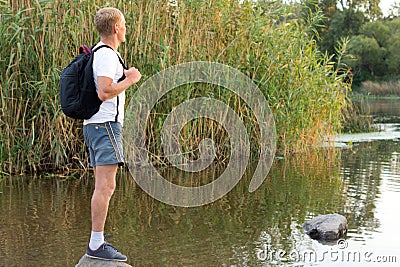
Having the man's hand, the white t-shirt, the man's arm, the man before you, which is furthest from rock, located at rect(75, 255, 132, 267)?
the man's hand

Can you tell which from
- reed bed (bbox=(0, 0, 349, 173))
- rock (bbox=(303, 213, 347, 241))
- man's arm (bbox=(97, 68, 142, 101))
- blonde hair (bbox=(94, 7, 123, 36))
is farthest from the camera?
reed bed (bbox=(0, 0, 349, 173))

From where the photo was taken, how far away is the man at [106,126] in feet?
12.0

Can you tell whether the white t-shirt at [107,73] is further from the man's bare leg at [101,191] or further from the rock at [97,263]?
the rock at [97,263]

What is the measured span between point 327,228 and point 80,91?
220 cm

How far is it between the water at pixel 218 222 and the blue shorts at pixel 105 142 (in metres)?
0.79

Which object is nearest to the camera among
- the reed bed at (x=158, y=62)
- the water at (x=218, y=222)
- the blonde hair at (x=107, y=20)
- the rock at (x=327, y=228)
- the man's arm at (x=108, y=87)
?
the man's arm at (x=108, y=87)

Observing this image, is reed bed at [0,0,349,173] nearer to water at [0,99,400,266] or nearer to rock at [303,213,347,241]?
water at [0,99,400,266]

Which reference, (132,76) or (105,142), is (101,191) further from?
(132,76)

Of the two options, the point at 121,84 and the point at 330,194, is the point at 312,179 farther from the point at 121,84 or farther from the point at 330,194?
the point at 121,84

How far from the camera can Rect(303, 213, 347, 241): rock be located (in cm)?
482

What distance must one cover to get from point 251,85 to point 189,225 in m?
3.58

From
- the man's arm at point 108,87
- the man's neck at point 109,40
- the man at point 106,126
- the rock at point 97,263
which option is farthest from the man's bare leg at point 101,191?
the man's neck at point 109,40

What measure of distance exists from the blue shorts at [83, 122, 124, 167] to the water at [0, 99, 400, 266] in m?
0.79

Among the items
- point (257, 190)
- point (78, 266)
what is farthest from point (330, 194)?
point (78, 266)
